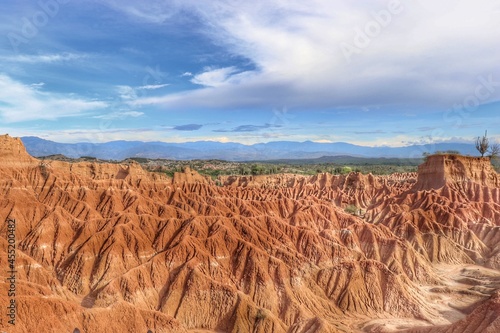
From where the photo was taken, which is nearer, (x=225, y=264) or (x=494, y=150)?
(x=225, y=264)

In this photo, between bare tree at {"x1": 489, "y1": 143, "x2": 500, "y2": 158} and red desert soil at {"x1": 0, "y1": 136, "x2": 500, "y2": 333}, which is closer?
red desert soil at {"x1": 0, "y1": 136, "x2": 500, "y2": 333}

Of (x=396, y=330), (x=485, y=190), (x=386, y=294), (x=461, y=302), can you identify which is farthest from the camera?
(x=485, y=190)

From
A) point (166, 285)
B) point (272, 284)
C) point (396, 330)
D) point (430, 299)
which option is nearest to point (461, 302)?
point (430, 299)

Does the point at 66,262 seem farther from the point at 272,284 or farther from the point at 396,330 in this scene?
the point at 396,330

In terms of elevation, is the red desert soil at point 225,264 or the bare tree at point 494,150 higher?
the bare tree at point 494,150

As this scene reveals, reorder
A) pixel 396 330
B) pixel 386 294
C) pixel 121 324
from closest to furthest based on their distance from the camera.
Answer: pixel 121 324, pixel 396 330, pixel 386 294

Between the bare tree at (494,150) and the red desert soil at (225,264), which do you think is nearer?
the red desert soil at (225,264)

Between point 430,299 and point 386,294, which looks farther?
point 430,299

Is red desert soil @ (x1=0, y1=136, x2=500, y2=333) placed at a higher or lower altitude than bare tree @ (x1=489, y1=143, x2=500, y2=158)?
lower
